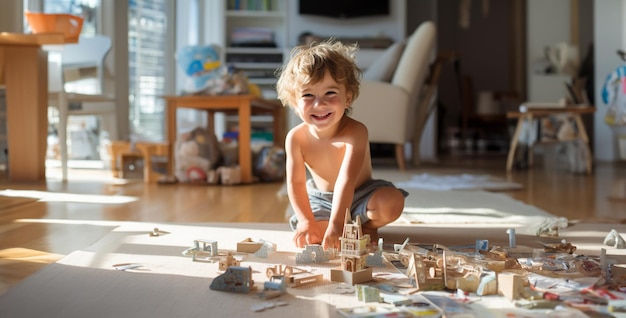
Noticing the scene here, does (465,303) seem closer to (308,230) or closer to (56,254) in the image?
(308,230)

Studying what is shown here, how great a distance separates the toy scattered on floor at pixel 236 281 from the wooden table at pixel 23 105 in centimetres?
241

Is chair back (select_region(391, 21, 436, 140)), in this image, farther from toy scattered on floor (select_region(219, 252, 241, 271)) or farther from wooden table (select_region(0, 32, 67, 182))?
toy scattered on floor (select_region(219, 252, 241, 271))

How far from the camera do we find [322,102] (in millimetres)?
1336

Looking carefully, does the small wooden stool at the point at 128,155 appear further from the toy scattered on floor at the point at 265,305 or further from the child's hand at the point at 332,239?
the toy scattered on floor at the point at 265,305

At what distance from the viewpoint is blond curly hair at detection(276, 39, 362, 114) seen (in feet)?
4.35

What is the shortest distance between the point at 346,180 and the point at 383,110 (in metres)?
2.63

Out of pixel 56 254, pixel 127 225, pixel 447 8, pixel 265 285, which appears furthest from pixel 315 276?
pixel 447 8

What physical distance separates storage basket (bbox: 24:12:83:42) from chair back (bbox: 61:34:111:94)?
0.97 metres

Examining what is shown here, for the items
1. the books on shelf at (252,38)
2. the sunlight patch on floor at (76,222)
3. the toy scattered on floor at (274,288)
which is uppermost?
the books on shelf at (252,38)

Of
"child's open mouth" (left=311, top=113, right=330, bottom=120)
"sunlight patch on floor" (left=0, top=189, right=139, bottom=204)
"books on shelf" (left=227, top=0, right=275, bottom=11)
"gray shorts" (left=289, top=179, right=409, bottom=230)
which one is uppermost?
"books on shelf" (left=227, top=0, right=275, bottom=11)

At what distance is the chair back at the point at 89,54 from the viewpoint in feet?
13.5

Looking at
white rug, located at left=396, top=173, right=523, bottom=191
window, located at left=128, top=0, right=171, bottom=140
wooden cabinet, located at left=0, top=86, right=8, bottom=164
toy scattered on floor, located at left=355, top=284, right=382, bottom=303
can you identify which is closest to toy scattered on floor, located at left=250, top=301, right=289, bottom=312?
toy scattered on floor, located at left=355, top=284, right=382, bottom=303

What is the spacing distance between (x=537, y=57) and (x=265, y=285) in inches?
244

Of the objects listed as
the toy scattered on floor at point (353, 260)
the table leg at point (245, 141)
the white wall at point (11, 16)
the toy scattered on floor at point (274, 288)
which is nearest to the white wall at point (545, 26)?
the table leg at point (245, 141)
